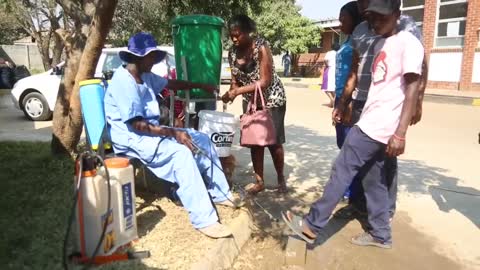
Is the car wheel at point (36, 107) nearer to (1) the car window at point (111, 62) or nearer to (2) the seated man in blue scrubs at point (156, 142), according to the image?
(1) the car window at point (111, 62)

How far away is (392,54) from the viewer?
11.1 feet

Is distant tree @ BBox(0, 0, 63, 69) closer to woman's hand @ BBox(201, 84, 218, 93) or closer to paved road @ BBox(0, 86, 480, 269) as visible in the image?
paved road @ BBox(0, 86, 480, 269)

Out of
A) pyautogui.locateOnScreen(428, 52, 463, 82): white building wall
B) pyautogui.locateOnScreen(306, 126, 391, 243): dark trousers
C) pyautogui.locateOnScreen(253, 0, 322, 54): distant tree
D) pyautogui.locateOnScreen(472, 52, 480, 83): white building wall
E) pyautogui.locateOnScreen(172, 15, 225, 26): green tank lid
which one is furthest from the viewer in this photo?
pyautogui.locateOnScreen(253, 0, 322, 54): distant tree

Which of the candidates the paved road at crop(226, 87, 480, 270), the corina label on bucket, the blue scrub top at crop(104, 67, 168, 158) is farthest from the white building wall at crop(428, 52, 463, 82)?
the blue scrub top at crop(104, 67, 168, 158)

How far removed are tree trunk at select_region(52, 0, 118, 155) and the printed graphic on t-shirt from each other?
8.37 feet

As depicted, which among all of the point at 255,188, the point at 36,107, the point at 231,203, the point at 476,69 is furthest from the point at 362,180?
the point at 476,69

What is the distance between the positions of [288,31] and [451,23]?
45.2 feet

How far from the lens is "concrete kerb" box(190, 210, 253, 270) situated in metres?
3.20

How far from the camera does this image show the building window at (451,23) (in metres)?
16.6

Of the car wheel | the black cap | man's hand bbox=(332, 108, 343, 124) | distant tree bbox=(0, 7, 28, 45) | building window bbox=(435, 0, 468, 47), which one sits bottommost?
the car wheel

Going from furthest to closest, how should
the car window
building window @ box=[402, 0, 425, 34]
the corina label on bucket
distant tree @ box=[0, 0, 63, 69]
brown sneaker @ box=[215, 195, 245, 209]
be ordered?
distant tree @ box=[0, 0, 63, 69] → building window @ box=[402, 0, 425, 34] → the car window → the corina label on bucket → brown sneaker @ box=[215, 195, 245, 209]

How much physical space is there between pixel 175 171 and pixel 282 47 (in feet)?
91.0

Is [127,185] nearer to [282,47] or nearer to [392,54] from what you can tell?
[392,54]

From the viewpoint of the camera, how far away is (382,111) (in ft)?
11.2
